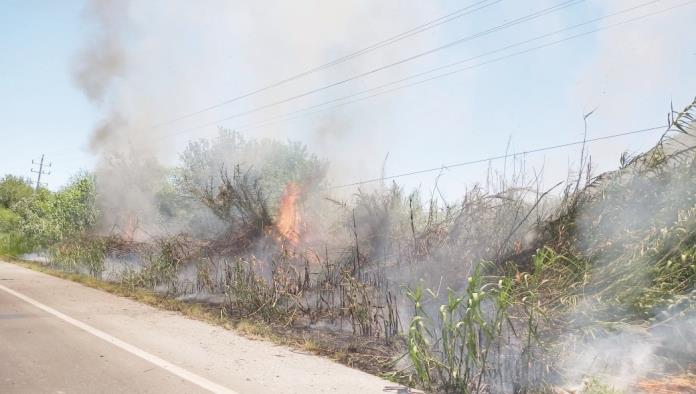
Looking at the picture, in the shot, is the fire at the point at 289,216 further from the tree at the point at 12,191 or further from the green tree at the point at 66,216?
the tree at the point at 12,191

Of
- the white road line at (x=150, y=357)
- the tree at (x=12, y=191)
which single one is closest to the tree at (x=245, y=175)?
the white road line at (x=150, y=357)

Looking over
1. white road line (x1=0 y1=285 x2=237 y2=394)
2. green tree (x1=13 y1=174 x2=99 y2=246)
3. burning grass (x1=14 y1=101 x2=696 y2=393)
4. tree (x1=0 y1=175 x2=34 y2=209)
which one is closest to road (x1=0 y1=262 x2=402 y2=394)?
white road line (x1=0 y1=285 x2=237 y2=394)

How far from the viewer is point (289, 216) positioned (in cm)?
977

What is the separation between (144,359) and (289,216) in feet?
16.6

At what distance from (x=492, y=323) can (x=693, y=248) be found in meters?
2.08

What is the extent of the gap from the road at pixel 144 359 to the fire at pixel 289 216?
2624mm

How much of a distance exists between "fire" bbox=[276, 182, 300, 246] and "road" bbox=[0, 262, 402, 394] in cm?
262

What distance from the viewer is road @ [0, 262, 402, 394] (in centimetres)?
421

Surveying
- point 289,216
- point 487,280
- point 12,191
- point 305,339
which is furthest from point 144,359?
point 12,191

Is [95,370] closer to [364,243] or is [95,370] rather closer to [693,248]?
[364,243]

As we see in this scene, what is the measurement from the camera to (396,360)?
498 cm

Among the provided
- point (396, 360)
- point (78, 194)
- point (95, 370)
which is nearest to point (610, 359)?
point (396, 360)

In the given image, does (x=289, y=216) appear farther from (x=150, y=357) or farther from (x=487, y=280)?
(x=150, y=357)

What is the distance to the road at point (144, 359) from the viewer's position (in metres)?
4.21
